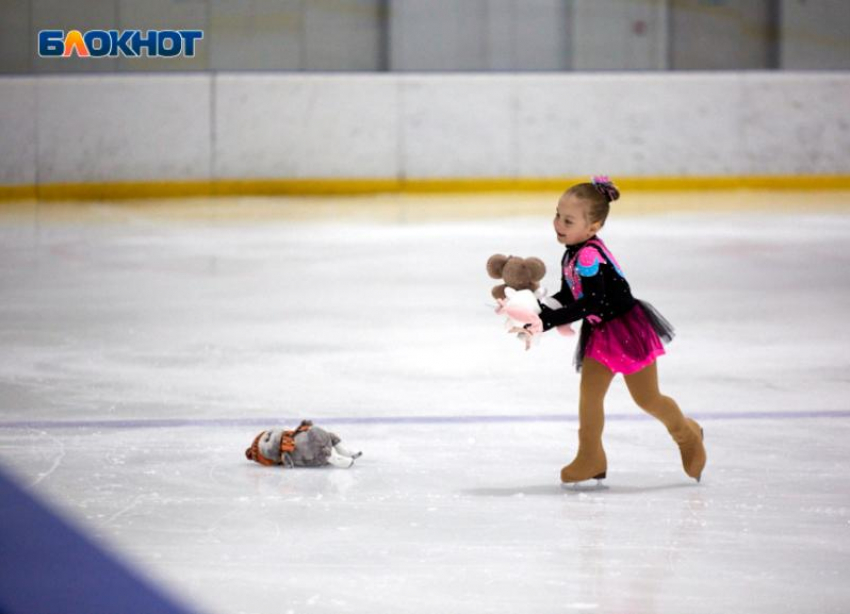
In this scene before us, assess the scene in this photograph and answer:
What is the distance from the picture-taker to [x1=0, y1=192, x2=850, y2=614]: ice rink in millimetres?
3195

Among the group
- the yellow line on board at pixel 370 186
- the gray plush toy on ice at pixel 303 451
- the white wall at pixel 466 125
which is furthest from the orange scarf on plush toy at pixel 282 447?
the white wall at pixel 466 125

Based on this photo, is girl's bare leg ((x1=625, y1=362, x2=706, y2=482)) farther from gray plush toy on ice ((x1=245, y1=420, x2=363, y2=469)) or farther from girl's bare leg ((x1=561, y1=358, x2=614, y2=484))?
gray plush toy on ice ((x1=245, y1=420, x2=363, y2=469))

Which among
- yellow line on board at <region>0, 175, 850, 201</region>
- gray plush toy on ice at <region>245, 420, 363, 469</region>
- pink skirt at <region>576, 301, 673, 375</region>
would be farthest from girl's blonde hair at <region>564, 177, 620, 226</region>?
yellow line on board at <region>0, 175, 850, 201</region>

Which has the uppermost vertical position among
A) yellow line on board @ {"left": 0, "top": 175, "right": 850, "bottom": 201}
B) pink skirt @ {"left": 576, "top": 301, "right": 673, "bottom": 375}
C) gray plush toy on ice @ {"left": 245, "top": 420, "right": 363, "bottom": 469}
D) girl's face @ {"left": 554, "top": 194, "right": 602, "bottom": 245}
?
yellow line on board @ {"left": 0, "top": 175, "right": 850, "bottom": 201}

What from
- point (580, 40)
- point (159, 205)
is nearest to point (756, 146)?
point (580, 40)

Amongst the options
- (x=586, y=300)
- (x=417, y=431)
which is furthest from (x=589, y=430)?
(x=417, y=431)

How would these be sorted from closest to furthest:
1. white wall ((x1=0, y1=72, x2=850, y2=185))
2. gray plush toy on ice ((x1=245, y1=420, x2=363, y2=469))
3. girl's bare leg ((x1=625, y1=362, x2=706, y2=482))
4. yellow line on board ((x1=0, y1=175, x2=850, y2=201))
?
girl's bare leg ((x1=625, y1=362, x2=706, y2=482))
gray plush toy on ice ((x1=245, y1=420, x2=363, y2=469))
yellow line on board ((x1=0, y1=175, x2=850, y2=201))
white wall ((x1=0, y1=72, x2=850, y2=185))

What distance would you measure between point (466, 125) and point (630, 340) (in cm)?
1104

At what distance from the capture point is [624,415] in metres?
4.87

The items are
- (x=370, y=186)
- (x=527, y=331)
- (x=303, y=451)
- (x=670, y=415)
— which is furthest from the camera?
(x=370, y=186)

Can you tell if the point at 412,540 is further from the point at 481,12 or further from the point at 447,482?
the point at 481,12

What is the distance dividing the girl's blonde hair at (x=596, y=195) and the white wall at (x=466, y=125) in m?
10.8

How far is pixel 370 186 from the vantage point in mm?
14641

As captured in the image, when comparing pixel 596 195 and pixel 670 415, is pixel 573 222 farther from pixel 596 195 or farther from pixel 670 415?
pixel 670 415
